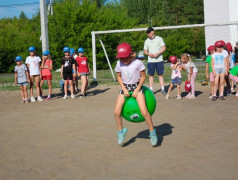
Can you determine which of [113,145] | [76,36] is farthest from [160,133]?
[76,36]

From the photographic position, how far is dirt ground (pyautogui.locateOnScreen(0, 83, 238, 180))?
4.86 m

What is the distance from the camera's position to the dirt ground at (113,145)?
15.9 feet

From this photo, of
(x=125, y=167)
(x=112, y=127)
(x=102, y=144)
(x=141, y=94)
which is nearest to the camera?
(x=125, y=167)

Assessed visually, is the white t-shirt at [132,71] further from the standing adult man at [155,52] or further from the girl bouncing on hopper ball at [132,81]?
the standing adult man at [155,52]

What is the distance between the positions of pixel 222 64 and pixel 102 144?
5996 mm

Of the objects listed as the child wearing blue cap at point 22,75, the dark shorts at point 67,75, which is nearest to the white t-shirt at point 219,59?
the dark shorts at point 67,75

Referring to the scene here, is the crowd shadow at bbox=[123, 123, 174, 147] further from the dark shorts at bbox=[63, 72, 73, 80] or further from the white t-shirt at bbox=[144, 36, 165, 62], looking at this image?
the dark shorts at bbox=[63, 72, 73, 80]

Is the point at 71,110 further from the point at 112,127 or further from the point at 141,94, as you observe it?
the point at 141,94

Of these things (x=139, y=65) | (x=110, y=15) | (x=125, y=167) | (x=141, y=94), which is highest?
(x=110, y=15)

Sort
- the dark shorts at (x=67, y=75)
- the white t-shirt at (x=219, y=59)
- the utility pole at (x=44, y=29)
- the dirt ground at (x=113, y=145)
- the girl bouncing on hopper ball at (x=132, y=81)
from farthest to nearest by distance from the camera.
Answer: the utility pole at (x=44, y=29) < the dark shorts at (x=67, y=75) < the white t-shirt at (x=219, y=59) < the girl bouncing on hopper ball at (x=132, y=81) < the dirt ground at (x=113, y=145)

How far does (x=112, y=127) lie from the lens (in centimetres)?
779

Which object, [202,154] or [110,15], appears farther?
[110,15]

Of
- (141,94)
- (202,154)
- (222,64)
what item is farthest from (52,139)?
(222,64)

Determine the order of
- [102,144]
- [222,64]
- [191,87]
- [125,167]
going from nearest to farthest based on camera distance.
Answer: [125,167], [102,144], [222,64], [191,87]
